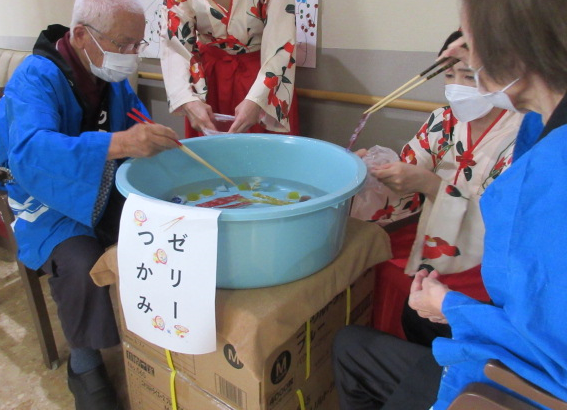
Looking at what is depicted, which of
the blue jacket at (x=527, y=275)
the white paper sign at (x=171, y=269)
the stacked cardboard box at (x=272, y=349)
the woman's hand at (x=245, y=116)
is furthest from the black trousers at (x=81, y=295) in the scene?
the blue jacket at (x=527, y=275)

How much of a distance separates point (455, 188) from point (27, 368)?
143 cm

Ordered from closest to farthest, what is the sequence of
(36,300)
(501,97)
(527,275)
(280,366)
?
(527,275)
(501,97)
(280,366)
(36,300)

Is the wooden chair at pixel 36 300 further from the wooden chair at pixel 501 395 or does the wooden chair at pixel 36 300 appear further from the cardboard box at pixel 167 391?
the wooden chair at pixel 501 395

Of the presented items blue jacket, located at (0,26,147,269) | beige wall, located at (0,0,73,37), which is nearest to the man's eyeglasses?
blue jacket, located at (0,26,147,269)

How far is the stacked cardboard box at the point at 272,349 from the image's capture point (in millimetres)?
752

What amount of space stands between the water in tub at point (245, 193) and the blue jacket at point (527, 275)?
1.64 feet

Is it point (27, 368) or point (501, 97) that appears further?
point (27, 368)

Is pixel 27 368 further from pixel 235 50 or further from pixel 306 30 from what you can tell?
pixel 306 30

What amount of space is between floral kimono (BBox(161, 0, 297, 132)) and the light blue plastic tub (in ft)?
0.80

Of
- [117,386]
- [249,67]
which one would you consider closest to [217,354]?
[117,386]

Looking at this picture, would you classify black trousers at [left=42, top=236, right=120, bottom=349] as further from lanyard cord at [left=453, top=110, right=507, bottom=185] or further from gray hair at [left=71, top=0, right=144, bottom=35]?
lanyard cord at [left=453, top=110, right=507, bottom=185]

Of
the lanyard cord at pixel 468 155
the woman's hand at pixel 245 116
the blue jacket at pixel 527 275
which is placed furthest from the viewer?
the woman's hand at pixel 245 116

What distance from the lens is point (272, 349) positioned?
75cm

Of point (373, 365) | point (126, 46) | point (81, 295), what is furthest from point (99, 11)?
point (373, 365)
